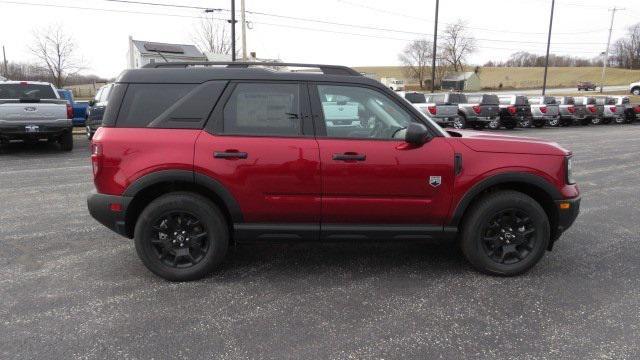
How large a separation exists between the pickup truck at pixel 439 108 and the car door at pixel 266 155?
1473cm

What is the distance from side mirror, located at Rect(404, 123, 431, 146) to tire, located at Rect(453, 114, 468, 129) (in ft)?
52.3

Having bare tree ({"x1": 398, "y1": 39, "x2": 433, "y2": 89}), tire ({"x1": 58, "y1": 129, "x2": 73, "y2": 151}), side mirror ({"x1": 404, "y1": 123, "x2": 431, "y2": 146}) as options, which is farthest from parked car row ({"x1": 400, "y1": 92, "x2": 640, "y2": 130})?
bare tree ({"x1": 398, "y1": 39, "x2": 433, "y2": 89})

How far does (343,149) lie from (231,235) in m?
1.26

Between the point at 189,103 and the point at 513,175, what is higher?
the point at 189,103

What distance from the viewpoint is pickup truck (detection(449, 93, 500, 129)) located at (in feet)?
63.5

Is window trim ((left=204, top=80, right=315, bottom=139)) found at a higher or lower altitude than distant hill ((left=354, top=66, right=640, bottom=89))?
lower

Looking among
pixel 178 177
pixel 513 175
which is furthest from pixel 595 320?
pixel 178 177

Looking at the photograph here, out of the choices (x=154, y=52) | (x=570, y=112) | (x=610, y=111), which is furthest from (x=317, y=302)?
(x=610, y=111)

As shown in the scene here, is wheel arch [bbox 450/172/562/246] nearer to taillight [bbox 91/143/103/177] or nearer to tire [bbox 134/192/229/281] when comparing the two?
tire [bbox 134/192/229/281]

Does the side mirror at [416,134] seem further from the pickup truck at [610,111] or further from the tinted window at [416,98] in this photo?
the pickup truck at [610,111]

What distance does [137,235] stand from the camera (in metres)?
3.90

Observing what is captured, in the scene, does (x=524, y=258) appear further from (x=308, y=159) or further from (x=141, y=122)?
(x=141, y=122)

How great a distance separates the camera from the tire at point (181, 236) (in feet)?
12.7

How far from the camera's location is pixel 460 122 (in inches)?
762
